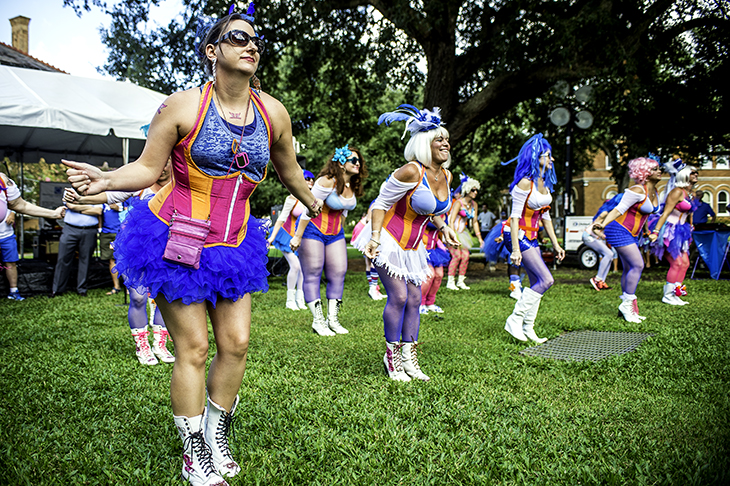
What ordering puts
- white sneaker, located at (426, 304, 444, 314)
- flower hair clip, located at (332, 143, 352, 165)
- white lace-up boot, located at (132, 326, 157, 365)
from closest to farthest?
white lace-up boot, located at (132, 326, 157, 365)
flower hair clip, located at (332, 143, 352, 165)
white sneaker, located at (426, 304, 444, 314)

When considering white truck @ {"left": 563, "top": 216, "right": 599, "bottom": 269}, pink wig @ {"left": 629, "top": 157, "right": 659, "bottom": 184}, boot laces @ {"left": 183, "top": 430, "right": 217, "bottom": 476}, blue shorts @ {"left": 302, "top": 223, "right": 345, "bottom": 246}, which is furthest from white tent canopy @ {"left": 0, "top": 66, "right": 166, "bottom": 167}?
white truck @ {"left": 563, "top": 216, "right": 599, "bottom": 269}

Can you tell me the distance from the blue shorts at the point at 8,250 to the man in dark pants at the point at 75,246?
0.72 metres

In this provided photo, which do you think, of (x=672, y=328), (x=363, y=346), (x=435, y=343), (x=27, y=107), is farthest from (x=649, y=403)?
(x=27, y=107)

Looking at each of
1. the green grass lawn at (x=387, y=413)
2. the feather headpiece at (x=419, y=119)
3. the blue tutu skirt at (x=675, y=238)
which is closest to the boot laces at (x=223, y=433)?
the green grass lawn at (x=387, y=413)

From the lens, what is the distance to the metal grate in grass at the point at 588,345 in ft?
16.6

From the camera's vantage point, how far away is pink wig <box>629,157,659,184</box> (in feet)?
22.9

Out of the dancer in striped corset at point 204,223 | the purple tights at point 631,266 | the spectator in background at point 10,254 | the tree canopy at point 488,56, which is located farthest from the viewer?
the tree canopy at point 488,56

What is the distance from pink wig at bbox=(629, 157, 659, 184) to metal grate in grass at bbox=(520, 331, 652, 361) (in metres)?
2.20

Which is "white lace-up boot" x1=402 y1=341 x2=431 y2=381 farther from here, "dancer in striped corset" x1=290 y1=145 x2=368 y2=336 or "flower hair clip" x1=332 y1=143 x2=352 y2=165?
"flower hair clip" x1=332 y1=143 x2=352 y2=165

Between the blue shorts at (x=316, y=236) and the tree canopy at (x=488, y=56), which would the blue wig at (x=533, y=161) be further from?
the tree canopy at (x=488, y=56)

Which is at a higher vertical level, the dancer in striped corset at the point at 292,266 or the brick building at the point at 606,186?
the brick building at the point at 606,186

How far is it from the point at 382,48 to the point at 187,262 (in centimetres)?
1192

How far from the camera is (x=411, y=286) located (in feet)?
14.2

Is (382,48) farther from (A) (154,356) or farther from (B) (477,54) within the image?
(A) (154,356)
